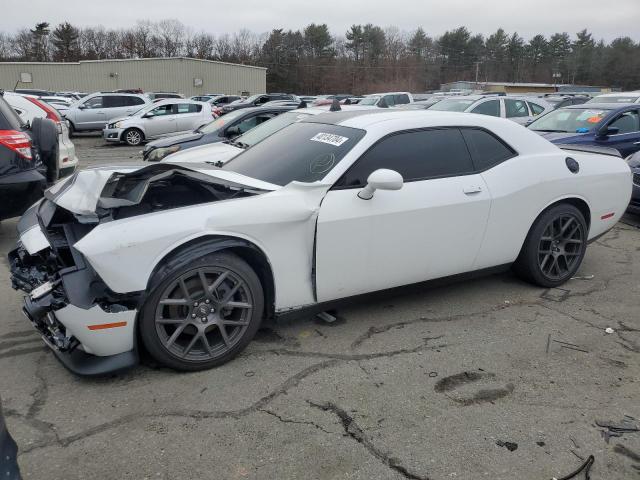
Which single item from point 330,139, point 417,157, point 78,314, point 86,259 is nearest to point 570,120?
point 417,157

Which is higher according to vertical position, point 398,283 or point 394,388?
point 398,283

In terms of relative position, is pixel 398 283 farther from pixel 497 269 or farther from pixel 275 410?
pixel 275 410

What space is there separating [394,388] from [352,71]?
3009 inches

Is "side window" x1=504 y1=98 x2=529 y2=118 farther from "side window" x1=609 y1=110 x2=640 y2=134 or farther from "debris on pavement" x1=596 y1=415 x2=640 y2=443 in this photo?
"debris on pavement" x1=596 y1=415 x2=640 y2=443

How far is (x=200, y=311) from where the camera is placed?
308 cm

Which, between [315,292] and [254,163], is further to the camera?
[254,163]

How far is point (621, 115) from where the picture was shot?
889 cm

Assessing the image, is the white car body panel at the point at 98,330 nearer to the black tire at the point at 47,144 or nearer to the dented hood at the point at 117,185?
the dented hood at the point at 117,185

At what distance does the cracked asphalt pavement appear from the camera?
7.88ft

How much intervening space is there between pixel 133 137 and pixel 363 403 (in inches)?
682

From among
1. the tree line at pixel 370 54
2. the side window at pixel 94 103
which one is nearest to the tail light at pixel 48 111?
the side window at pixel 94 103

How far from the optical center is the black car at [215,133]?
9.62 metres

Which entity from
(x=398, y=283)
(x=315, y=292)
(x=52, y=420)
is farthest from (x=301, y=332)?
(x=52, y=420)

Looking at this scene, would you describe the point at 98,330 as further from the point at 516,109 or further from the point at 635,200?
the point at 516,109
